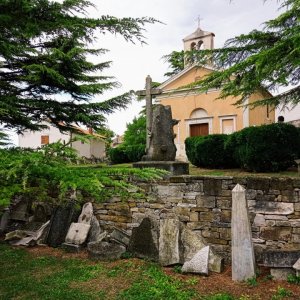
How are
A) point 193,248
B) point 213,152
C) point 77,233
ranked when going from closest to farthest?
point 193,248
point 77,233
point 213,152

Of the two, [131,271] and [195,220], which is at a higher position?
[195,220]

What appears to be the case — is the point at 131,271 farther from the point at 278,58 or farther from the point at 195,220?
the point at 278,58

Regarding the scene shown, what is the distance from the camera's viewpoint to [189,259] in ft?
15.6

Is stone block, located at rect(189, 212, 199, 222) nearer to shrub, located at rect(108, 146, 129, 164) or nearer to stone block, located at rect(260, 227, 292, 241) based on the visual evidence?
stone block, located at rect(260, 227, 292, 241)

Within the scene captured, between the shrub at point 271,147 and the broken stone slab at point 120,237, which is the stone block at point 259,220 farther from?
the shrub at point 271,147

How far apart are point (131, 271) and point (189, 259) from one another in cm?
95

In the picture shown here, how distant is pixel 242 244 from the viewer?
4.28 metres

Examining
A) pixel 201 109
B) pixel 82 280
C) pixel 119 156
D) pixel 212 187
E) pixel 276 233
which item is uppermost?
pixel 201 109

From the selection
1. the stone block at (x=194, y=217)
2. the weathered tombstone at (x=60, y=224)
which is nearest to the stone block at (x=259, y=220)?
the stone block at (x=194, y=217)

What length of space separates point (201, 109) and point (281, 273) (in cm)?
1418

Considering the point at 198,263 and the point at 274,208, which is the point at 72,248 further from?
the point at 274,208

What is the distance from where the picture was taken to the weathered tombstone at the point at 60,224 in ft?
19.8

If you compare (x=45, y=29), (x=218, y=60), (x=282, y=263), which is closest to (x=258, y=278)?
(x=282, y=263)

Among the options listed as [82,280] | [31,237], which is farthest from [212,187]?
[31,237]
